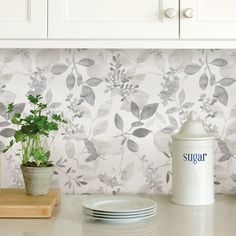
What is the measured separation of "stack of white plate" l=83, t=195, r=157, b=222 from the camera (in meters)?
1.89

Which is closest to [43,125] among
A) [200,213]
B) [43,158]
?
[43,158]

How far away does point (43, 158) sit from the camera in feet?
6.84

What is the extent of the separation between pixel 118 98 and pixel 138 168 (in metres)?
0.28

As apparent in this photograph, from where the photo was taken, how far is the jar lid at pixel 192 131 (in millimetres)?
2094

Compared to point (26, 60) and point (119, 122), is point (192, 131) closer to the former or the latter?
point (119, 122)
